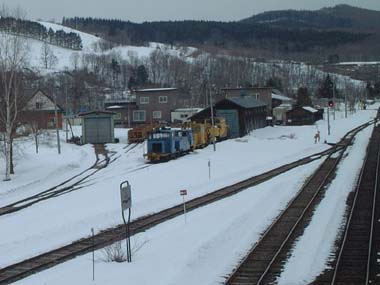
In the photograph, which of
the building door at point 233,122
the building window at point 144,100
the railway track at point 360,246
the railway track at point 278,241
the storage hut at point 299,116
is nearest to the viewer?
the railway track at point 360,246

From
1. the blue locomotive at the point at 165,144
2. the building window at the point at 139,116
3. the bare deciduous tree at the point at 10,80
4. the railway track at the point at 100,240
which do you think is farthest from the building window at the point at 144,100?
the railway track at the point at 100,240

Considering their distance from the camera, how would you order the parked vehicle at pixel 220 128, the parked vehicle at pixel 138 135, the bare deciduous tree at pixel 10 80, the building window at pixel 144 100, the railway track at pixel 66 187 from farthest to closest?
the building window at pixel 144 100 < the parked vehicle at pixel 138 135 < the parked vehicle at pixel 220 128 < the bare deciduous tree at pixel 10 80 < the railway track at pixel 66 187

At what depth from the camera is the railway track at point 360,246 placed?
14.2 metres

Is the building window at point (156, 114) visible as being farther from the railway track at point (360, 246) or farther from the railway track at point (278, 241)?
the railway track at point (360, 246)

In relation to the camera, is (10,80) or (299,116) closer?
(10,80)

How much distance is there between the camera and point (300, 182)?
31.6 metres

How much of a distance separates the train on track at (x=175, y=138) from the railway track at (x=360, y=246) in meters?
19.9

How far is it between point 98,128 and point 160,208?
40.6 meters

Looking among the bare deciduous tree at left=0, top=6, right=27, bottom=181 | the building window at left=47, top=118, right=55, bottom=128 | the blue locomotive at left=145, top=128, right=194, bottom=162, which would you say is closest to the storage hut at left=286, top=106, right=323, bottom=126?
the building window at left=47, top=118, right=55, bottom=128

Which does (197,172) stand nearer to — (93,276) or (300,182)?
(300,182)

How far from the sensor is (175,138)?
47719 millimetres

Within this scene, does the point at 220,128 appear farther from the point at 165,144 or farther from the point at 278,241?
the point at 278,241

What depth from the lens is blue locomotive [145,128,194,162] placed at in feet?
151

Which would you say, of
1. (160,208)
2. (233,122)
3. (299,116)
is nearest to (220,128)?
(233,122)
